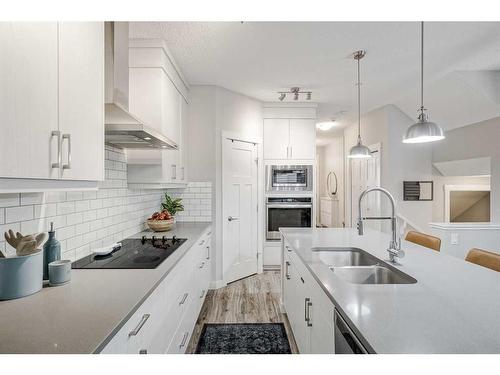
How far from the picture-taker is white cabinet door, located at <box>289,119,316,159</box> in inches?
176

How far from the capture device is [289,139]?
176 inches

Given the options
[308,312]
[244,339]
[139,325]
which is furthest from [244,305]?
[139,325]

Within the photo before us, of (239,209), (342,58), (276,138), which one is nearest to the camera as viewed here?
(342,58)

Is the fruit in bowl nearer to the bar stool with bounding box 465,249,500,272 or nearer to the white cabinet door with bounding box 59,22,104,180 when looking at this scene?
→ the white cabinet door with bounding box 59,22,104,180

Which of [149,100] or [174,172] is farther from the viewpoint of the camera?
[174,172]

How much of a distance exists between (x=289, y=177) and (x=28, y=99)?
3807 millimetres

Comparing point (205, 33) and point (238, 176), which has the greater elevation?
point (205, 33)

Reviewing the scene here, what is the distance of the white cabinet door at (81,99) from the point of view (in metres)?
1.08

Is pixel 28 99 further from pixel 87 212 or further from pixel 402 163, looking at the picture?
pixel 402 163

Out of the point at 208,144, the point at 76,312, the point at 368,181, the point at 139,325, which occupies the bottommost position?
the point at 139,325
